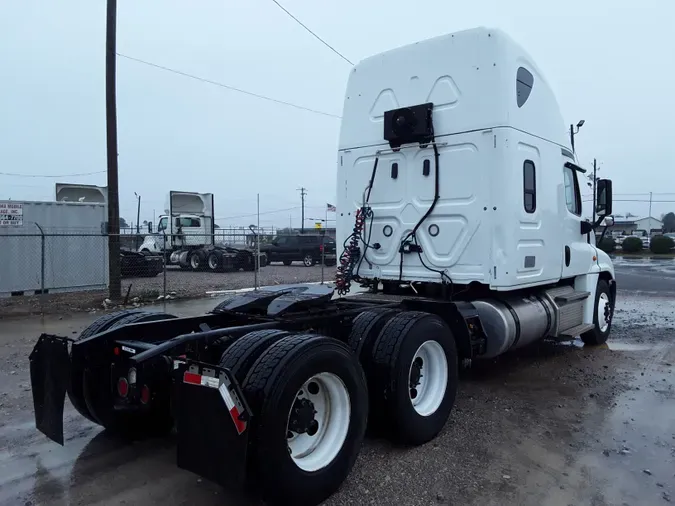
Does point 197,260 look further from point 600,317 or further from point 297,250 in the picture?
point 600,317

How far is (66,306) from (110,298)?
3.04 feet

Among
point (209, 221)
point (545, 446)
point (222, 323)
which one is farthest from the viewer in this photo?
point (209, 221)

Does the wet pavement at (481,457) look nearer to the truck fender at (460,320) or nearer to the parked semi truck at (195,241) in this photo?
the truck fender at (460,320)

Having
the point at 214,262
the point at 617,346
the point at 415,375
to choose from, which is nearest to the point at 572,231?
the point at 617,346

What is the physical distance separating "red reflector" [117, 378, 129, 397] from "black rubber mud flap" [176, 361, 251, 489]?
0.69 metres

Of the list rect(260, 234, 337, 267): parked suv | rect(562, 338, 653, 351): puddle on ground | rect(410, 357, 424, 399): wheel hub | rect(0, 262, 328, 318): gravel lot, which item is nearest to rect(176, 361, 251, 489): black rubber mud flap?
rect(410, 357, 424, 399): wheel hub

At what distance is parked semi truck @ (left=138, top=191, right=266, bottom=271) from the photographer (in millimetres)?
23672

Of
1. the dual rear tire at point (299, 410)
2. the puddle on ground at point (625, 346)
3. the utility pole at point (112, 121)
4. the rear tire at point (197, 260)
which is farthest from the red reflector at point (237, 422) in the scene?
the rear tire at point (197, 260)

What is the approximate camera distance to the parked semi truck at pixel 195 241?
23672 mm

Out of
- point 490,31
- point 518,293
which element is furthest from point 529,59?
point 518,293

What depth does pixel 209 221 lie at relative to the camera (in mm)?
26469

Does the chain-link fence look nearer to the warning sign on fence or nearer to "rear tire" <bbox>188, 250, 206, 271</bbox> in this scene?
the warning sign on fence

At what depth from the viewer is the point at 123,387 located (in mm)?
3609

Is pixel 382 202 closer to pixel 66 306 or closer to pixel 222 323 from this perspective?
pixel 222 323
